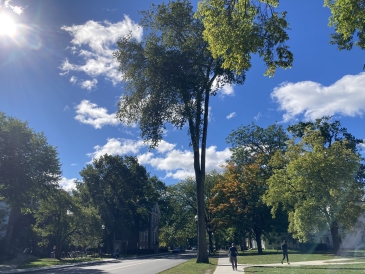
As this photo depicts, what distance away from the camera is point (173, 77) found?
67.6 ft

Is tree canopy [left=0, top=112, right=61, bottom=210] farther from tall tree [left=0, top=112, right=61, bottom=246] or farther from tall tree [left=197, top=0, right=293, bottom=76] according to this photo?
tall tree [left=197, top=0, right=293, bottom=76]

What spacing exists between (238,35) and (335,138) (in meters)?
39.1

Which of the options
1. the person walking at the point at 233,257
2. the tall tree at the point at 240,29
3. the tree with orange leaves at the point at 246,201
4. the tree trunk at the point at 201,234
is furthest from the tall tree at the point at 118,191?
the tall tree at the point at 240,29

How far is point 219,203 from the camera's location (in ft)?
147

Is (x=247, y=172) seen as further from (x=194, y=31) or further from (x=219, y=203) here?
(x=194, y=31)

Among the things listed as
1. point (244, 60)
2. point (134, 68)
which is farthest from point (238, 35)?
point (134, 68)

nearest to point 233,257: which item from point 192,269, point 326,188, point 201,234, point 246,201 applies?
point 192,269

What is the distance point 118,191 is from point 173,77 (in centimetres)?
3856

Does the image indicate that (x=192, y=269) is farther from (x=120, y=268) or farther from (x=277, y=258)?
(x=277, y=258)

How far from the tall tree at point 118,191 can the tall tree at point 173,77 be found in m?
33.3

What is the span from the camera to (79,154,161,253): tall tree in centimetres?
5206

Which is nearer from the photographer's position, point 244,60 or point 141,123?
point 244,60

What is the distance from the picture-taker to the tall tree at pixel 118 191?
52.1 m

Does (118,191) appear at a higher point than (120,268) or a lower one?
higher
